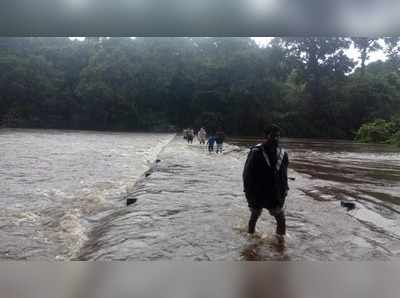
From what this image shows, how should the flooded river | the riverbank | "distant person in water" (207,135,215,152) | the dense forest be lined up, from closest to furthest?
the riverbank
the flooded river
"distant person in water" (207,135,215,152)
the dense forest

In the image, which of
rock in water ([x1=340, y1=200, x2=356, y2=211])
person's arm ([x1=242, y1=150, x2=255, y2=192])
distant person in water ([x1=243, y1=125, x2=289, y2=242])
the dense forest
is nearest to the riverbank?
rock in water ([x1=340, y1=200, x2=356, y2=211])

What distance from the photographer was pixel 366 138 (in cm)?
4531

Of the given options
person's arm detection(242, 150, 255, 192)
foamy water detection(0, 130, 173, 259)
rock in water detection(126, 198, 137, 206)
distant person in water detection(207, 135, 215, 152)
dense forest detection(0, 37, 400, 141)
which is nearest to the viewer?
person's arm detection(242, 150, 255, 192)

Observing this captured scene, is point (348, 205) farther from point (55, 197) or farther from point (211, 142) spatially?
point (211, 142)

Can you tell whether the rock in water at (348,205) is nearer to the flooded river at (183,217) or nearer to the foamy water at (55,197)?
the flooded river at (183,217)

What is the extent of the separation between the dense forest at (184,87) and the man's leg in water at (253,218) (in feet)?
133

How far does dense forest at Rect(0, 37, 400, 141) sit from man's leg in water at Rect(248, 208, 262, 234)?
1595 inches

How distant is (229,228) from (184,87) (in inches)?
1768

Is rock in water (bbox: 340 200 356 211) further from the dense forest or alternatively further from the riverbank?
the dense forest

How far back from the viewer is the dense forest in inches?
1921

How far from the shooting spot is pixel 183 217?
779cm

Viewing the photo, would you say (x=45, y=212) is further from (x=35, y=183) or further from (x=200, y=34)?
(x=200, y=34)

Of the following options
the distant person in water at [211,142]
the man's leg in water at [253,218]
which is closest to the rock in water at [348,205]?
the man's leg in water at [253,218]

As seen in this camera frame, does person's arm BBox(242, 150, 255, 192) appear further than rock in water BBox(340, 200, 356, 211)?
No
